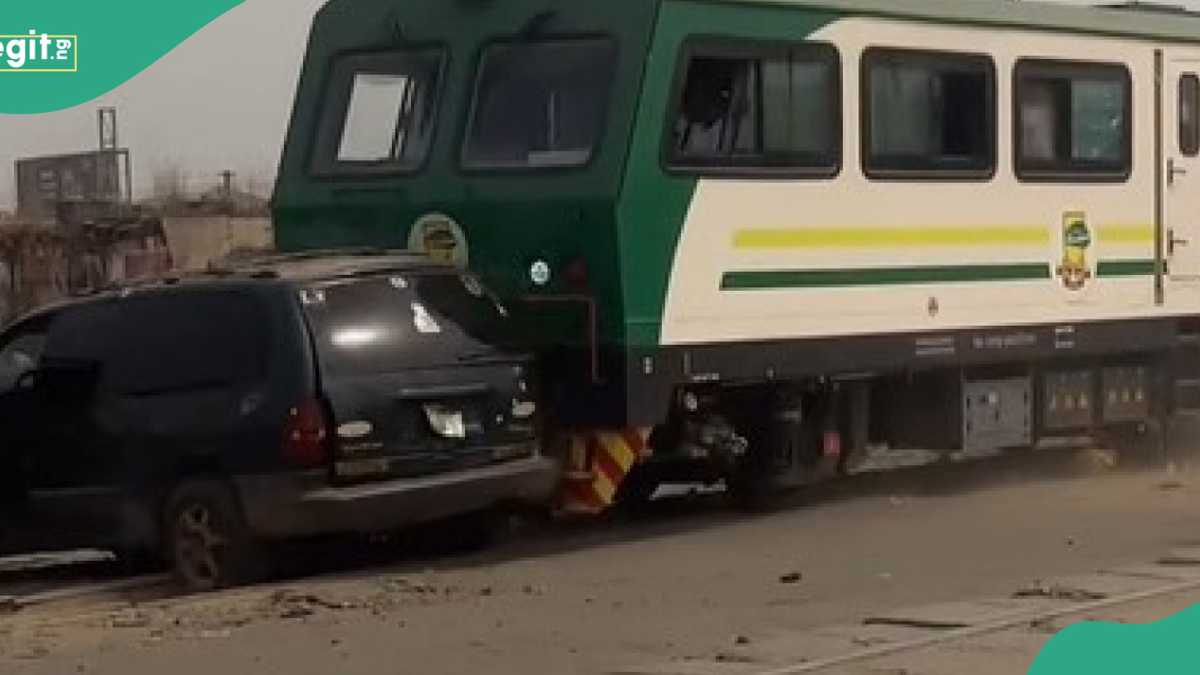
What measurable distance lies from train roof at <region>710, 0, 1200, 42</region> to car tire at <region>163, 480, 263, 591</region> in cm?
459

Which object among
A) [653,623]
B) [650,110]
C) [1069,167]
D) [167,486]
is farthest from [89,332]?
[1069,167]

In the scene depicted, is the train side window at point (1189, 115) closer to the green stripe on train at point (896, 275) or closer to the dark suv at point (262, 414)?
the green stripe on train at point (896, 275)

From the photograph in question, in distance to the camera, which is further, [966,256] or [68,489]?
[966,256]

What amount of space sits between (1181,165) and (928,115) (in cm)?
333

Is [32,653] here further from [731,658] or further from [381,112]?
[381,112]

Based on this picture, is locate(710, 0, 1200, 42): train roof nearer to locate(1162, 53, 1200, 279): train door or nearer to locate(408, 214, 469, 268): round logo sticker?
locate(1162, 53, 1200, 279): train door

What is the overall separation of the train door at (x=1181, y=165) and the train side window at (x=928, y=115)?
7.88 ft

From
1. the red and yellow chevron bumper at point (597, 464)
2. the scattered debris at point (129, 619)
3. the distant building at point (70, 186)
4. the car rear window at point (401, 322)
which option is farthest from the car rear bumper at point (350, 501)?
the distant building at point (70, 186)

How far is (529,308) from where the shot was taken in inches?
539

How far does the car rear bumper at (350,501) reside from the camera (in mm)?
11844

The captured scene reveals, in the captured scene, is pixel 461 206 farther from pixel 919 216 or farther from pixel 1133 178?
pixel 1133 178

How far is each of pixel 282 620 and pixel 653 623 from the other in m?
1.90

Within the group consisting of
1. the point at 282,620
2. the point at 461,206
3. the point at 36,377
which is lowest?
the point at 282,620

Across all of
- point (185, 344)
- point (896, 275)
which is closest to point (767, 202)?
point (896, 275)
